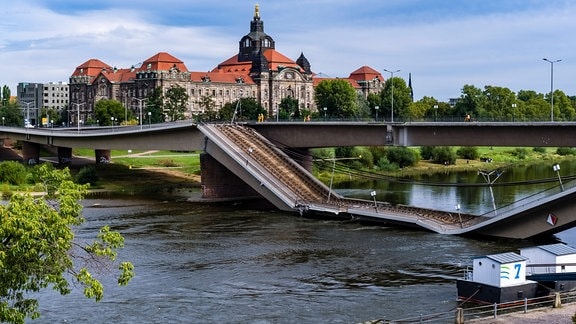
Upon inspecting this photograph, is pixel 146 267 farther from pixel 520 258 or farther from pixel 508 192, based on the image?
pixel 508 192

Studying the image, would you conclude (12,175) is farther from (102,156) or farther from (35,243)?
(35,243)

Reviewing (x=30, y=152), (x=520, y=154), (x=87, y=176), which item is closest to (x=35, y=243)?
(x=87, y=176)

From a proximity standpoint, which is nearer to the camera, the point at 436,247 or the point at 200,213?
the point at 436,247

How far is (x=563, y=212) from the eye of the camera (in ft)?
191

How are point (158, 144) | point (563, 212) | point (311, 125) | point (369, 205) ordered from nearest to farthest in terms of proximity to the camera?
point (563, 212) < point (369, 205) < point (311, 125) < point (158, 144)

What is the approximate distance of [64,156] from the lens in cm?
13312

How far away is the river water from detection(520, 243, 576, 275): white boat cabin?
4632 millimetres

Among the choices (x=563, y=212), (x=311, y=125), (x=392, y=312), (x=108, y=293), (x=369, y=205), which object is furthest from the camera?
(x=311, y=125)

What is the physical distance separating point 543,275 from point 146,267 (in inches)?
973

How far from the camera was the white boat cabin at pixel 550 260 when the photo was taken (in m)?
43.8

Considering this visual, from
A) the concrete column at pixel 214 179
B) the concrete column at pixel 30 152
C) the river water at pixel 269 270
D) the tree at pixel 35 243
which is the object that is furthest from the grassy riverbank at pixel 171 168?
the tree at pixel 35 243

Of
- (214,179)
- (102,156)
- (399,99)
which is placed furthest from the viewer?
(399,99)

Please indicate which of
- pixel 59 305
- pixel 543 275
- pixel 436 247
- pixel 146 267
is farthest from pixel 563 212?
pixel 59 305

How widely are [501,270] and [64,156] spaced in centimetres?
10331
